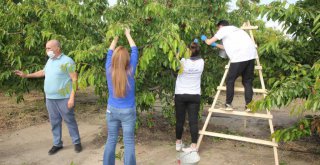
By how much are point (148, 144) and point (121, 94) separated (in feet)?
7.43

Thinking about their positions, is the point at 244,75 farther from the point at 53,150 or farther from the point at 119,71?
the point at 53,150

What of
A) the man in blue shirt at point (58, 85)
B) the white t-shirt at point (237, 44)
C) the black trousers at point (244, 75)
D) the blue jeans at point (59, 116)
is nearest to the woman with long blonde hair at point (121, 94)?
the man in blue shirt at point (58, 85)

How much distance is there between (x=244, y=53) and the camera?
485 centimetres

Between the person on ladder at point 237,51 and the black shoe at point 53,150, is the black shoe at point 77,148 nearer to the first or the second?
the black shoe at point 53,150

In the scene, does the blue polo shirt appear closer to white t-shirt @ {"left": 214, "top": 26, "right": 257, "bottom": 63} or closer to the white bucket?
the white bucket

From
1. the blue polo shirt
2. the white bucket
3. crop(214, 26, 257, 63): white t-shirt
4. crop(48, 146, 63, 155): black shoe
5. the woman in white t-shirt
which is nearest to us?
the blue polo shirt

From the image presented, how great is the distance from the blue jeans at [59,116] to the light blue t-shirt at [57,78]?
12 centimetres

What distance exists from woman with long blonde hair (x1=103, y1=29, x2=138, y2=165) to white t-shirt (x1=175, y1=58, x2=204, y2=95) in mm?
1174

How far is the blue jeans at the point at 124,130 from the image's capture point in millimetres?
4031

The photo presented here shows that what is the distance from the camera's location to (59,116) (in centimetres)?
543

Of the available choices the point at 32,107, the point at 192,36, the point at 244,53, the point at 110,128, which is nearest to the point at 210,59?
the point at 192,36

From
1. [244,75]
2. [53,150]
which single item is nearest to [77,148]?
[53,150]

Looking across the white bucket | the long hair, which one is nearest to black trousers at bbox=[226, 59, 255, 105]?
the white bucket

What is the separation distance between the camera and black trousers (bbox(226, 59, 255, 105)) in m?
4.93
